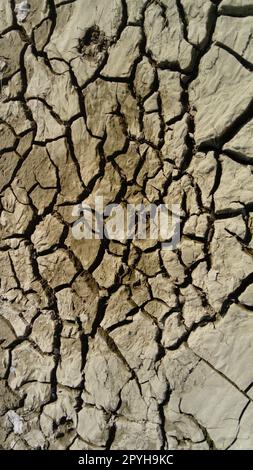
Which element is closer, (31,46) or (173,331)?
(173,331)

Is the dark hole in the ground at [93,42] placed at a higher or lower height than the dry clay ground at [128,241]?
higher

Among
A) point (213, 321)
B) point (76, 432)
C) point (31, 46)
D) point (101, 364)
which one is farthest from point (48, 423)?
point (31, 46)

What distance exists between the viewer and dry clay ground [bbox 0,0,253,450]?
2.18 metres

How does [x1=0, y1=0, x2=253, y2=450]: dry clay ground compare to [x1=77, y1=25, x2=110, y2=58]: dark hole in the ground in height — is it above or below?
below

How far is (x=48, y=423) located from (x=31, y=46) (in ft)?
5.70

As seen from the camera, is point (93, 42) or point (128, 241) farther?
point (93, 42)

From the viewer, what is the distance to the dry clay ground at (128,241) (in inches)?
85.9

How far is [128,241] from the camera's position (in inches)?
93.5

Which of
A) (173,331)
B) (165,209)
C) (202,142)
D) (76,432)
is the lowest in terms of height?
(76,432)

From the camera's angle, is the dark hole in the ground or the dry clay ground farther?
the dark hole in the ground

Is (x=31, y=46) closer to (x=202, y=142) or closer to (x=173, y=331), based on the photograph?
(x=202, y=142)

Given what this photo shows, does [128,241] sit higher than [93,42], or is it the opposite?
[93,42]

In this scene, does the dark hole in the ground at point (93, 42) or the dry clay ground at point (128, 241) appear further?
the dark hole in the ground at point (93, 42)

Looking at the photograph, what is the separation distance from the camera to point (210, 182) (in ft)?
7.33
